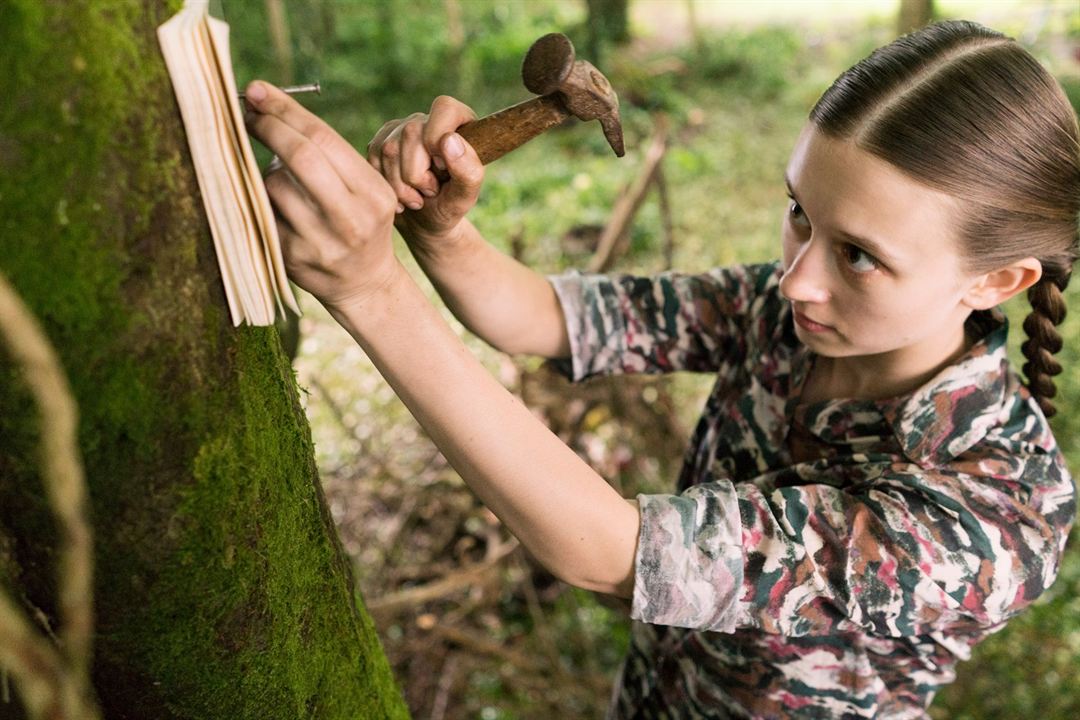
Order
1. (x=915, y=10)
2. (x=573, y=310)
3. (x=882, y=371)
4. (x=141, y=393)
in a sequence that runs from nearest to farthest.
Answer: (x=141, y=393) < (x=882, y=371) < (x=573, y=310) < (x=915, y=10)

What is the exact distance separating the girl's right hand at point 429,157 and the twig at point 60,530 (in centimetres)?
40

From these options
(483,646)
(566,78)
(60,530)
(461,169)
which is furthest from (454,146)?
(483,646)

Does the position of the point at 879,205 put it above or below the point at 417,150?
below

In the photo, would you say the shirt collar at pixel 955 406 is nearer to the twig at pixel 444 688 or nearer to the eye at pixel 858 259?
the eye at pixel 858 259

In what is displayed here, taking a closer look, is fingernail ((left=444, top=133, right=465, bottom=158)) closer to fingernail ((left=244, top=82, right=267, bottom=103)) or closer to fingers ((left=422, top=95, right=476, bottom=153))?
fingers ((left=422, top=95, right=476, bottom=153))

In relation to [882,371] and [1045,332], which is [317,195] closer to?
[882,371]

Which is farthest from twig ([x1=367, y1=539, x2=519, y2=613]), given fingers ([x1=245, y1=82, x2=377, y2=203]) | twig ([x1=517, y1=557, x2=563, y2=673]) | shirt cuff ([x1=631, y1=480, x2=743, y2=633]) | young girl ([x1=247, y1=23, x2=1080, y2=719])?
fingers ([x1=245, y1=82, x2=377, y2=203])

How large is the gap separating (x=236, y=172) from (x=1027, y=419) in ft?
3.77

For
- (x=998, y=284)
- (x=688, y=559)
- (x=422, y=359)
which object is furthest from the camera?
(x=998, y=284)

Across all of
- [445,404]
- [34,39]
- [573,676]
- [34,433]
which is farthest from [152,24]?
[573,676]

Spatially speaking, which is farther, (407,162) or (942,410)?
(942,410)

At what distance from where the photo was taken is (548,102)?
0.95 m

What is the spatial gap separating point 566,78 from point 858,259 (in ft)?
1.75

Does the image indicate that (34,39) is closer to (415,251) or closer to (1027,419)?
(415,251)
